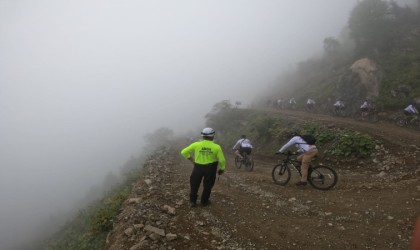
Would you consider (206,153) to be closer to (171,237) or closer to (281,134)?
(171,237)

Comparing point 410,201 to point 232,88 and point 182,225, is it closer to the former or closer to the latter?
point 182,225

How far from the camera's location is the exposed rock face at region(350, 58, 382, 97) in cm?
2769

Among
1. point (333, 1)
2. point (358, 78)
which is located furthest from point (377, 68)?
point (333, 1)

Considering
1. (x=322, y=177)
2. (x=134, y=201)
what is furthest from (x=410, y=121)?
(x=134, y=201)

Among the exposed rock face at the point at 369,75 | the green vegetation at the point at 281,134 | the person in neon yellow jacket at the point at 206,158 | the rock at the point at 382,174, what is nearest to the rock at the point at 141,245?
the person in neon yellow jacket at the point at 206,158

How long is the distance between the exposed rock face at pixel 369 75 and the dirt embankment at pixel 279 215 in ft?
52.9

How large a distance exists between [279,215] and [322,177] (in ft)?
10.8

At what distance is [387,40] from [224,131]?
71.5ft

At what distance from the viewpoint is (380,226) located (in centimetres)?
779

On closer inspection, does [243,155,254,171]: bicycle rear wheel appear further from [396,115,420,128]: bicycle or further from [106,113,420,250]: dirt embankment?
[396,115,420,128]: bicycle

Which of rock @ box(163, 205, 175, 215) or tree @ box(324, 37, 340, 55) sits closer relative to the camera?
rock @ box(163, 205, 175, 215)

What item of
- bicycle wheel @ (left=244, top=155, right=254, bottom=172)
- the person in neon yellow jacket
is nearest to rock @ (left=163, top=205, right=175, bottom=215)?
the person in neon yellow jacket

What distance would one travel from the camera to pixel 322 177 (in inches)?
452

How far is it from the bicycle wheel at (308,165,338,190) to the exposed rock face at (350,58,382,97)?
19102 millimetres
